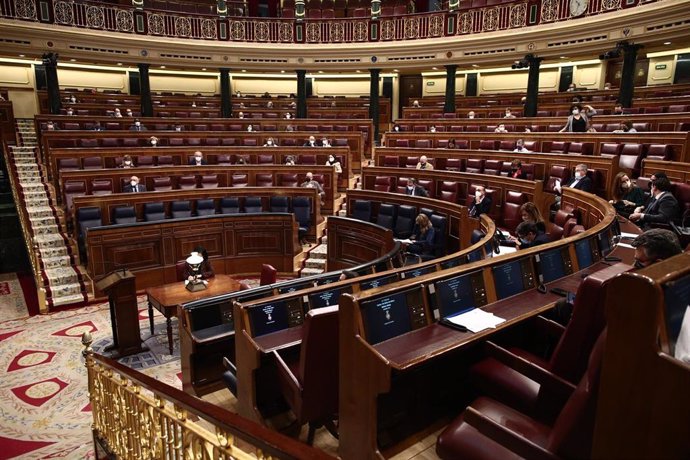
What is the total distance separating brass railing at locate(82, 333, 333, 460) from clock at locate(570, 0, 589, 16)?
11.4 metres

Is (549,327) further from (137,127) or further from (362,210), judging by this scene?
(137,127)

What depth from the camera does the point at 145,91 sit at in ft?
44.0

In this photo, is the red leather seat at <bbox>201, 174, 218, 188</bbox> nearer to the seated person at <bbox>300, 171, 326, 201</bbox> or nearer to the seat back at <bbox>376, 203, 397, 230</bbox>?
the seated person at <bbox>300, 171, 326, 201</bbox>

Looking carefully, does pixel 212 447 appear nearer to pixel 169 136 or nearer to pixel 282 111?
pixel 169 136

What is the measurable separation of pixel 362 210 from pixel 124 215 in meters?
3.62

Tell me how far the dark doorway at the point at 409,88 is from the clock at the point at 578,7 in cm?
720

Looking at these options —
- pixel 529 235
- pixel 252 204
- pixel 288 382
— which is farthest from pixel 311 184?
pixel 288 382

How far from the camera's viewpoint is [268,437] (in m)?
1.25

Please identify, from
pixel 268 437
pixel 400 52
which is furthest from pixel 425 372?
pixel 400 52

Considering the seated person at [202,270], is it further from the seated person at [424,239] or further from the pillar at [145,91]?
the pillar at [145,91]

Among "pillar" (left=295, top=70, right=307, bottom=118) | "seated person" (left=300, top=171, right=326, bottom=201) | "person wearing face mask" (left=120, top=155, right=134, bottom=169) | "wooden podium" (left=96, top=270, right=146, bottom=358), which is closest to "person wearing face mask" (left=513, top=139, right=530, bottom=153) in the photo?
"seated person" (left=300, top=171, right=326, bottom=201)

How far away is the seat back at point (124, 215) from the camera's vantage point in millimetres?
7188

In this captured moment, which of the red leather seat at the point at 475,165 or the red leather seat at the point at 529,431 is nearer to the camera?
the red leather seat at the point at 529,431

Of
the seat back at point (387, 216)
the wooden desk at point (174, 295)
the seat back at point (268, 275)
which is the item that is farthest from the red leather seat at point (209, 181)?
the seat back at point (268, 275)
